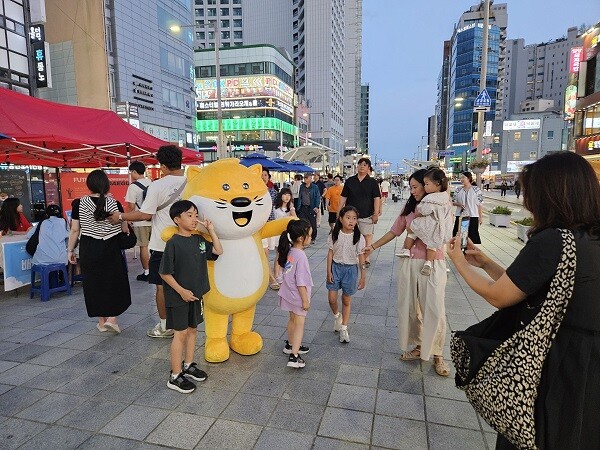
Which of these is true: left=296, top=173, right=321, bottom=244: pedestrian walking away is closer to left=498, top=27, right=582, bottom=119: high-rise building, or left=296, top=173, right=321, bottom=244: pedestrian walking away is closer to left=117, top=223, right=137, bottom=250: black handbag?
left=117, top=223, right=137, bottom=250: black handbag

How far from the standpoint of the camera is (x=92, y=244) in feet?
14.5

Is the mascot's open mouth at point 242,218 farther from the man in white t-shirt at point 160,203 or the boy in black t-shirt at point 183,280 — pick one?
the man in white t-shirt at point 160,203

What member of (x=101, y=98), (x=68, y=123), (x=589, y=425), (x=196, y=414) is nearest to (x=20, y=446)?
(x=196, y=414)

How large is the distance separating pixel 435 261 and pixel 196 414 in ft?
8.24

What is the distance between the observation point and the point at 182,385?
3289mm

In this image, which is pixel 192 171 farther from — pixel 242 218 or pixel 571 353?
pixel 571 353

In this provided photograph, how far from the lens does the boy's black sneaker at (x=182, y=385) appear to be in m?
3.27

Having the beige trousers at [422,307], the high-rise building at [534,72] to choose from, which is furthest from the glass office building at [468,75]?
the beige trousers at [422,307]

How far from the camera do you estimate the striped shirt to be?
4.38 metres

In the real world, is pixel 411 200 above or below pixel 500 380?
above

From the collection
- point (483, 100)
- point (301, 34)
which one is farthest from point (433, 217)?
point (301, 34)

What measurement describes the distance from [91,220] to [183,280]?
74.0 inches

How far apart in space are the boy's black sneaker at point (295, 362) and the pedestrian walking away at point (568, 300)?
90.4 inches

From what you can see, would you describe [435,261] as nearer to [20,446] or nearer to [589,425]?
[589,425]
